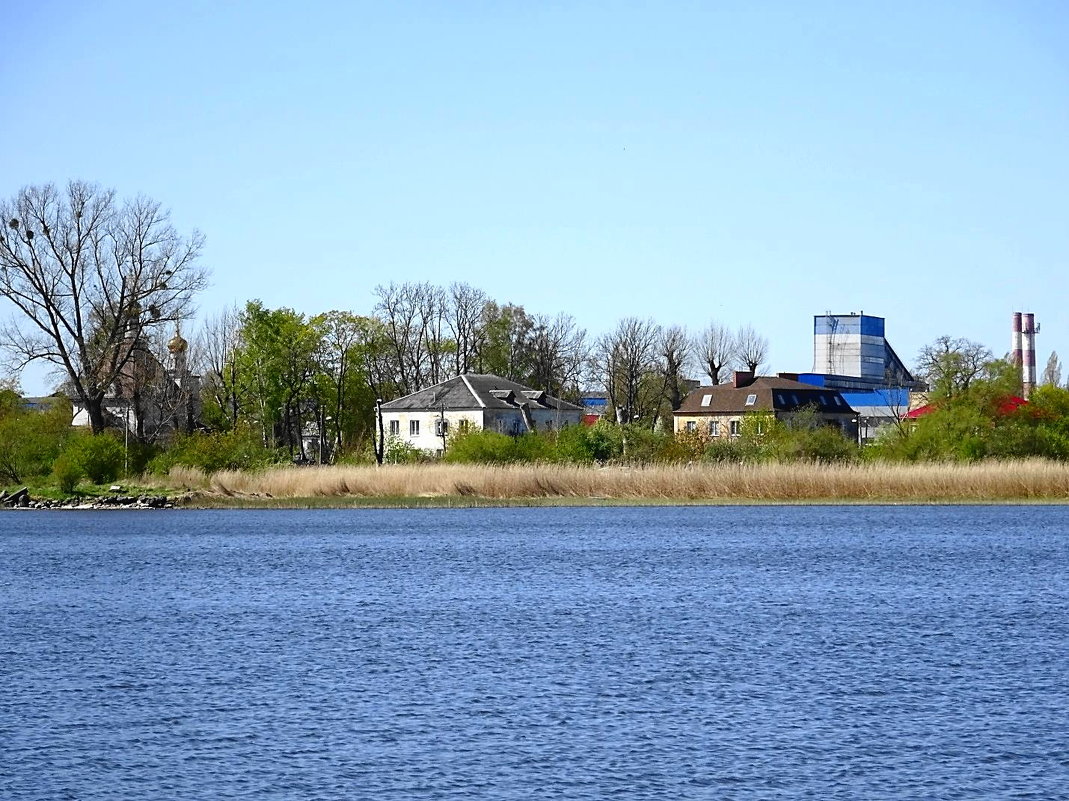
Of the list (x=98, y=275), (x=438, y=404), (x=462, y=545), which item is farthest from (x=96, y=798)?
(x=438, y=404)

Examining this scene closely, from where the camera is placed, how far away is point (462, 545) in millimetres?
45656

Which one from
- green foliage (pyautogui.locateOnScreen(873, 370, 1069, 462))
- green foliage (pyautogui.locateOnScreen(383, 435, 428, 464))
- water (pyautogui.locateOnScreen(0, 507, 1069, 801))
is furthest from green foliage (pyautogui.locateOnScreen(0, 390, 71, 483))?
green foliage (pyautogui.locateOnScreen(873, 370, 1069, 462))

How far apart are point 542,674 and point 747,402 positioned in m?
92.8

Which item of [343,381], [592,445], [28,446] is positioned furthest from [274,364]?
[592,445]

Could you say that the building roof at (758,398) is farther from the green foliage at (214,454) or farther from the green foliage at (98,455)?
the green foliage at (98,455)

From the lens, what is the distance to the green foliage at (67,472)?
7006 centimetres

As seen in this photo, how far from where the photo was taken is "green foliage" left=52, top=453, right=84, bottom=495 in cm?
7006

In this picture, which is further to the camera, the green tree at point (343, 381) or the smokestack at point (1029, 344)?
the smokestack at point (1029, 344)

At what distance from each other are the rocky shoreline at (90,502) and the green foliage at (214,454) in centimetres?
309

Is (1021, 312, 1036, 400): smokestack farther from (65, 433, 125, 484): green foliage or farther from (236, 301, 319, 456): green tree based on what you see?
(65, 433, 125, 484): green foliage

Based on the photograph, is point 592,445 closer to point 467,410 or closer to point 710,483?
point 710,483

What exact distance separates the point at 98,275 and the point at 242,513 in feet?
50.4

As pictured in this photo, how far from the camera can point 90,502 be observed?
6925 centimetres

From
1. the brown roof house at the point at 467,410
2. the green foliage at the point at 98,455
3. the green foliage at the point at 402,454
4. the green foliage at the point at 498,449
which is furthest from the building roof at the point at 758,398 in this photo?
the green foliage at the point at 98,455
